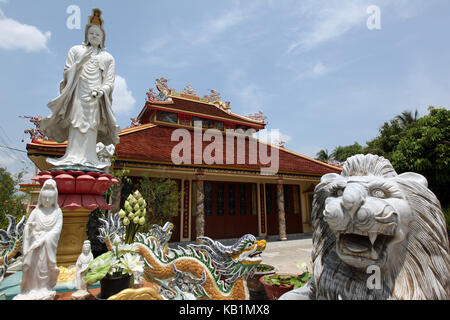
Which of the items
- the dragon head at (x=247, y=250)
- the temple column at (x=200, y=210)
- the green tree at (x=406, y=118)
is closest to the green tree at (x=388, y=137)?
the green tree at (x=406, y=118)

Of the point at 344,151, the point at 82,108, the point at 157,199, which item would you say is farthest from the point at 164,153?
the point at 344,151

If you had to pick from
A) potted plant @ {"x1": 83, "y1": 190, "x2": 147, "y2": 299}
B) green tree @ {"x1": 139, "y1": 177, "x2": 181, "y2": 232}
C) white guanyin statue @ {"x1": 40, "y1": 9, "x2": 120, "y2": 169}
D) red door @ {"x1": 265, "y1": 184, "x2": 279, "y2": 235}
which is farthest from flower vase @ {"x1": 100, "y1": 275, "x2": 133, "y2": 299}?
red door @ {"x1": 265, "y1": 184, "x2": 279, "y2": 235}

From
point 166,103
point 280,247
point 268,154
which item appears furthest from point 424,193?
point 166,103

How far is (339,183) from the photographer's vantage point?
1287mm

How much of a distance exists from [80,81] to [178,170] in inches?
155

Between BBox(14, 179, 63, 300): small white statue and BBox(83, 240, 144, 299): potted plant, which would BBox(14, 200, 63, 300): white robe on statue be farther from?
BBox(83, 240, 144, 299): potted plant

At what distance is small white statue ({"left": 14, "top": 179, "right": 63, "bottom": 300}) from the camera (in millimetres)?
2701

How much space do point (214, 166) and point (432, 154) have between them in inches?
297

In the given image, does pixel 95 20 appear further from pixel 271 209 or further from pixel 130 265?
pixel 271 209

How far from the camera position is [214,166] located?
8320 millimetres

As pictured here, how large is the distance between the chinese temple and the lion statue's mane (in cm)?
673

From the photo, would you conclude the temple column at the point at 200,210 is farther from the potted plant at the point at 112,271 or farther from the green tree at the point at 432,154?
the green tree at the point at 432,154

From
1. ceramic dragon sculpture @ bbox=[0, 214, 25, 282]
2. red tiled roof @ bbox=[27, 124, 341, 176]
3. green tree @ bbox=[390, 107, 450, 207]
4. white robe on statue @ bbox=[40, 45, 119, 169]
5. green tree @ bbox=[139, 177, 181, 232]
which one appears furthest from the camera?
green tree @ bbox=[390, 107, 450, 207]

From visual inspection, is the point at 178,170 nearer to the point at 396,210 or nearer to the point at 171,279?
the point at 171,279
